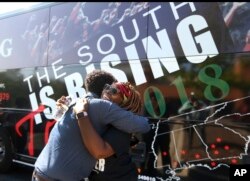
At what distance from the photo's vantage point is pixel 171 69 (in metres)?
4.64

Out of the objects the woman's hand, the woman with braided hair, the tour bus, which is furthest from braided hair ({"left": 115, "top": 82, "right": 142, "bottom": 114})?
the tour bus

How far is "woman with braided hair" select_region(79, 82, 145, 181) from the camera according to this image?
247cm

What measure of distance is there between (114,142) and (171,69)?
2231 millimetres

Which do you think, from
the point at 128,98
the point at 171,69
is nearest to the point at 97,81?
the point at 128,98

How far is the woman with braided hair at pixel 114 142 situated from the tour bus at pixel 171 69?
1669 mm

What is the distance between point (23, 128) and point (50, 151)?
4818 millimetres

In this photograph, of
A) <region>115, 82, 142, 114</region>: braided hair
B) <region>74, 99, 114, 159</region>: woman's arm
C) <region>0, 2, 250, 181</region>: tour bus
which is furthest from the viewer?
<region>0, 2, 250, 181</region>: tour bus

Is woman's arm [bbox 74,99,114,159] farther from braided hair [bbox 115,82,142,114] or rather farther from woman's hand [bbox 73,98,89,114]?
braided hair [bbox 115,82,142,114]

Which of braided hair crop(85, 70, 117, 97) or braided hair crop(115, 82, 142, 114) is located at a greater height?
braided hair crop(85, 70, 117, 97)

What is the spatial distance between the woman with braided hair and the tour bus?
167 centimetres

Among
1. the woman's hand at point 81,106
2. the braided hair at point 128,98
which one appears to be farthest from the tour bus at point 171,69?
the woman's hand at point 81,106

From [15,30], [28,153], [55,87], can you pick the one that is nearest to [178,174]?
[55,87]

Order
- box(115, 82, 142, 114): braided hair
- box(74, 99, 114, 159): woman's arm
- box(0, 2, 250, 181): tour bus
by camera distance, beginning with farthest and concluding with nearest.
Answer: box(0, 2, 250, 181): tour bus → box(115, 82, 142, 114): braided hair → box(74, 99, 114, 159): woman's arm

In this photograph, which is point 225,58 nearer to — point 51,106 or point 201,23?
point 201,23
